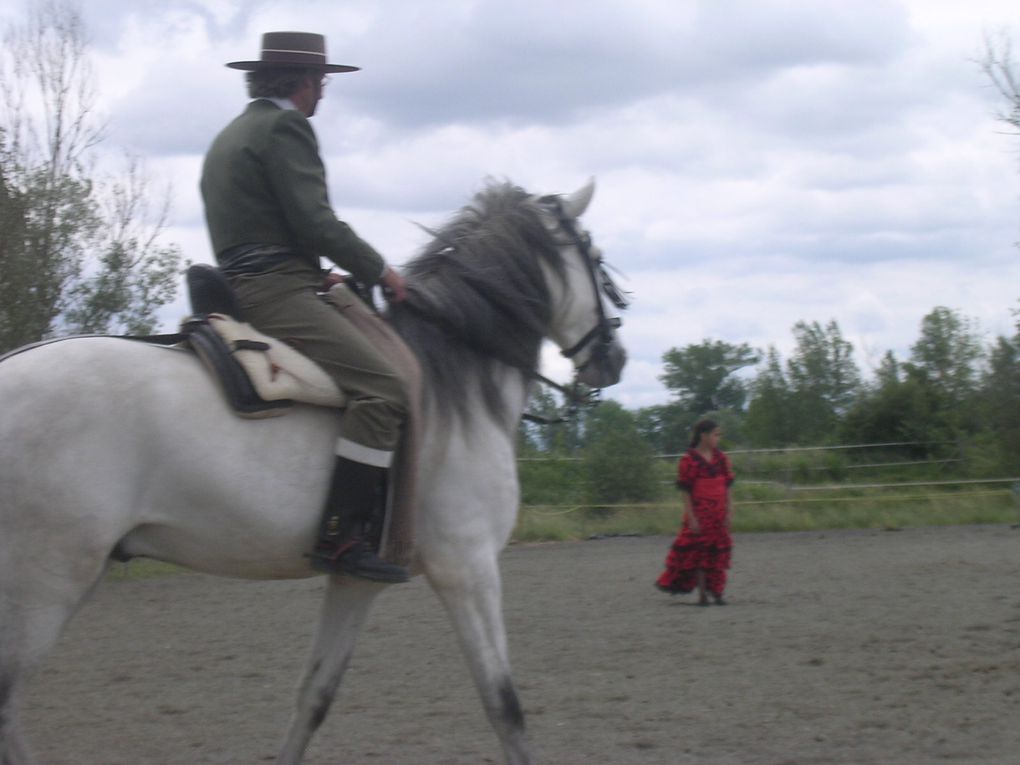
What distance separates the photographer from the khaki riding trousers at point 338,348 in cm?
427

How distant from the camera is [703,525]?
12.1 meters

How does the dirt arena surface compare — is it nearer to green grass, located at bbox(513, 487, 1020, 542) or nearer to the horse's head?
the horse's head

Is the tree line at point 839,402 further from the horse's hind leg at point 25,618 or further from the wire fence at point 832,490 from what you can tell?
the horse's hind leg at point 25,618

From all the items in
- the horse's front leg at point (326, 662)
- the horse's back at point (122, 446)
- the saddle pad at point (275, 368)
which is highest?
the saddle pad at point (275, 368)

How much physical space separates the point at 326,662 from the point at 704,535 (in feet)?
25.1

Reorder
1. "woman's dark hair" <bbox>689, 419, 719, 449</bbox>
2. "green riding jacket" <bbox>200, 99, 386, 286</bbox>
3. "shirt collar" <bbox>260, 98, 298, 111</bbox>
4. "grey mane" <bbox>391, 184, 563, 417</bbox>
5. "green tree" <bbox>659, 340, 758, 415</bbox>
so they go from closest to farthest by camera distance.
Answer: "green riding jacket" <bbox>200, 99, 386, 286</bbox>, "shirt collar" <bbox>260, 98, 298, 111</bbox>, "grey mane" <bbox>391, 184, 563, 417</bbox>, "woman's dark hair" <bbox>689, 419, 719, 449</bbox>, "green tree" <bbox>659, 340, 758, 415</bbox>

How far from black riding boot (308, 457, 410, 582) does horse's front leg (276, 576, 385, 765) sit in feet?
1.90

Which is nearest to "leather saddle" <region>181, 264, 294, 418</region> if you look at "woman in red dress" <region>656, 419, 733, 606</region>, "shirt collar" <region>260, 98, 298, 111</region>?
"shirt collar" <region>260, 98, 298, 111</region>

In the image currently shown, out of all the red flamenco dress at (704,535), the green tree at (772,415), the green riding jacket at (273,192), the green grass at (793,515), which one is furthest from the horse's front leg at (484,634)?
the green tree at (772,415)

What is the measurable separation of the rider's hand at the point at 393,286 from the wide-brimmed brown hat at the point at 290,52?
0.85m

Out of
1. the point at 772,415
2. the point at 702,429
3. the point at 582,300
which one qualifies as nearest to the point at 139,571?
the point at 702,429

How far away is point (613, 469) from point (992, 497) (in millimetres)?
7334

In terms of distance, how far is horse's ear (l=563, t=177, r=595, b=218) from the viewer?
545 cm

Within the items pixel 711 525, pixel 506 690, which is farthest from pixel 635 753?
pixel 711 525
